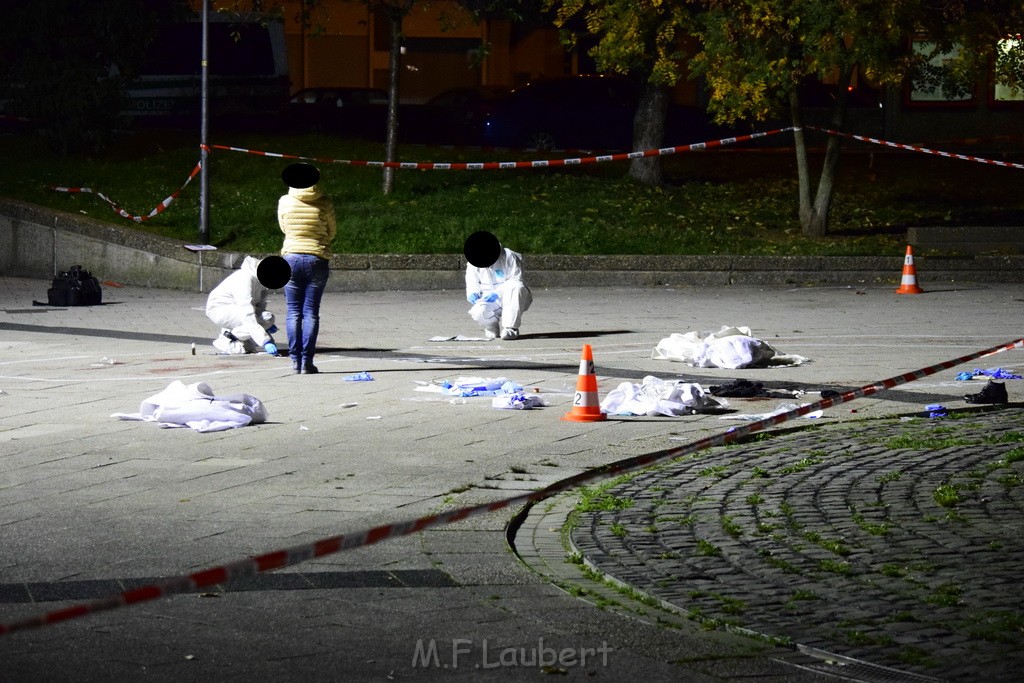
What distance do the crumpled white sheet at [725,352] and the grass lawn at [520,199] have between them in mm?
7092

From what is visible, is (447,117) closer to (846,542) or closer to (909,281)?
(909,281)

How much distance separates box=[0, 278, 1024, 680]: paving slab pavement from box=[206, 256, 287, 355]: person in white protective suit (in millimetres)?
234

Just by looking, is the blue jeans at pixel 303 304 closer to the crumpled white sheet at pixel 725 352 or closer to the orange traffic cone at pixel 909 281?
the crumpled white sheet at pixel 725 352

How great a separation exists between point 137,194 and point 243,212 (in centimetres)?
172

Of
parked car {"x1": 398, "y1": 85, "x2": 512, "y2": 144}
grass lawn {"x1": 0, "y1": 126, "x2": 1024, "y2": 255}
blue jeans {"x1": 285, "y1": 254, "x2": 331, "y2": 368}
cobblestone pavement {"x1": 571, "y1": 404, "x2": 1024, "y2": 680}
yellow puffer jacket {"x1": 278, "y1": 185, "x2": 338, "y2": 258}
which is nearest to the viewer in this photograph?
cobblestone pavement {"x1": 571, "y1": 404, "x2": 1024, "y2": 680}

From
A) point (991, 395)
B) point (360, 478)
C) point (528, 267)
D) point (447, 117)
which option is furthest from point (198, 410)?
point (447, 117)

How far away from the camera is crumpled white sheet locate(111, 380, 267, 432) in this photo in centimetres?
941

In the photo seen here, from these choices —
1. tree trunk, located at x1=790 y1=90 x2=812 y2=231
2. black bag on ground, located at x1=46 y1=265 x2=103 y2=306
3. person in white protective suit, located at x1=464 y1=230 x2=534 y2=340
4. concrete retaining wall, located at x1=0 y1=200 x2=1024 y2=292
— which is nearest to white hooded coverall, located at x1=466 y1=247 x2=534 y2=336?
person in white protective suit, located at x1=464 y1=230 x2=534 y2=340

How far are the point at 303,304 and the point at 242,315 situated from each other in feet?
4.45

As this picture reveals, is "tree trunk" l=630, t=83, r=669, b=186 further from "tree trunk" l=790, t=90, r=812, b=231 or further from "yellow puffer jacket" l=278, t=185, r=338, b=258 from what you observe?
"yellow puffer jacket" l=278, t=185, r=338, b=258

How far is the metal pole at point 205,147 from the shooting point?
741 inches

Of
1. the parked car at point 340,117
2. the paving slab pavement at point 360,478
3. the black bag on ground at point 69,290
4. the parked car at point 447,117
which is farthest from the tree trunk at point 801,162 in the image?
the parked car at point 340,117

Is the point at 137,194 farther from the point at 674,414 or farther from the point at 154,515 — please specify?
the point at 154,515

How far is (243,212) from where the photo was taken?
21.0 metres
